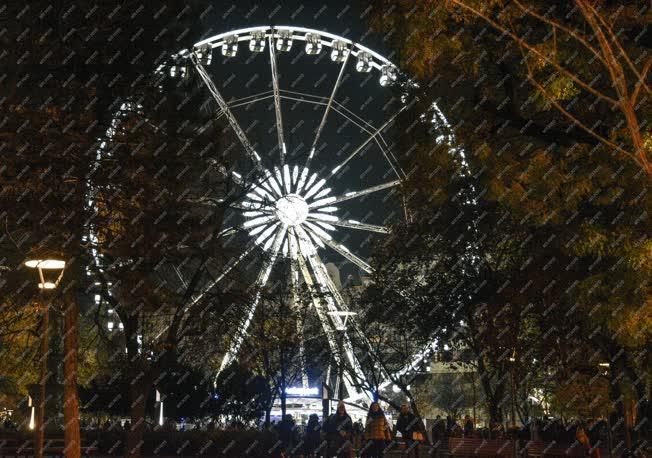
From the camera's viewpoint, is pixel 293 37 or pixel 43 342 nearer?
pixel 43 342

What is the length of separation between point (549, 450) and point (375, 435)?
4.06 meters

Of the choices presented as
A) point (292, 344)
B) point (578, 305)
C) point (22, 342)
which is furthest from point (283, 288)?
point (578, 305)

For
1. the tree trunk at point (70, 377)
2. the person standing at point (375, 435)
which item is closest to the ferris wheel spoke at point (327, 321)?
the person standing at point (375, 435)

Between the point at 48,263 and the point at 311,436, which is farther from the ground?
the point at 48,263

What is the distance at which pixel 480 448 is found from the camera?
57.7 feet

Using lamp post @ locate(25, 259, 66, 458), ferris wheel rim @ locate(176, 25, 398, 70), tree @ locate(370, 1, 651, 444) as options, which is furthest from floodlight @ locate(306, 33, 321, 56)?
lamp post @ locate(25, 259, 66, 458)

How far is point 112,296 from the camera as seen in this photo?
17.0m

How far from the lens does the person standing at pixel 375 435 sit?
15906 millimetres

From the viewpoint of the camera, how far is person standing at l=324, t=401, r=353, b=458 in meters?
16.1

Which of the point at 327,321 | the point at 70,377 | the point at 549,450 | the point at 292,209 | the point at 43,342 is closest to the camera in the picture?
the point at 43,342

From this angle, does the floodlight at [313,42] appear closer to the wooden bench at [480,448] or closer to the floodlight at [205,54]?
the floodlight at [205,54]

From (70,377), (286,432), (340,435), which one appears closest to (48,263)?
(70,377)

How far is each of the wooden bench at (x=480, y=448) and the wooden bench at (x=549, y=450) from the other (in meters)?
0.49

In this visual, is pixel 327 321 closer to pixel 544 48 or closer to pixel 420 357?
pixel 420 357
